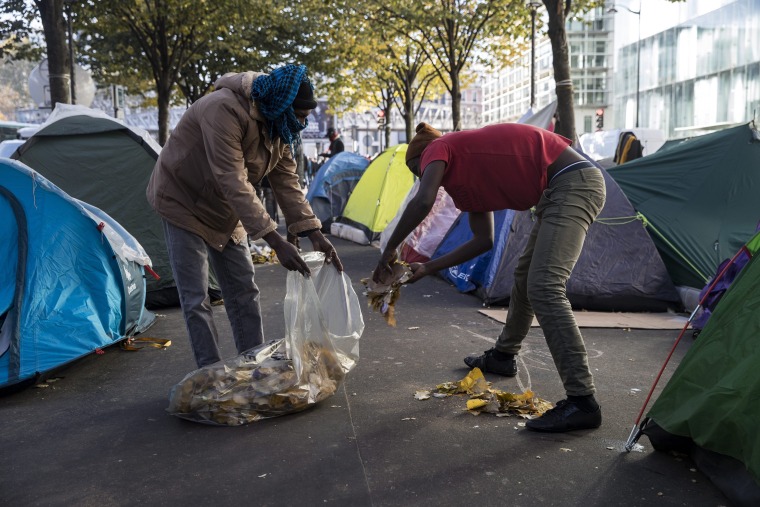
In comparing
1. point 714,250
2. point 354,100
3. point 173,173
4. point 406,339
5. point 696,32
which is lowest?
point 406,339

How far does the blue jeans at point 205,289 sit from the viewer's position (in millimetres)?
3838

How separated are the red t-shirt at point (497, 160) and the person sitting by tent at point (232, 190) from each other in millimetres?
712

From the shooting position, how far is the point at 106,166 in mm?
7074

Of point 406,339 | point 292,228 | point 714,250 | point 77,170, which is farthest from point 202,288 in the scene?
point 714,250

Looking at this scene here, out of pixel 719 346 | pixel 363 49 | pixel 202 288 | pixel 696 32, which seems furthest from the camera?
pixel 696 32

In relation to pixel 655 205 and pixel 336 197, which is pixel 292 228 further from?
pixel 336 197

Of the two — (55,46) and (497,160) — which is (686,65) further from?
(497,160)

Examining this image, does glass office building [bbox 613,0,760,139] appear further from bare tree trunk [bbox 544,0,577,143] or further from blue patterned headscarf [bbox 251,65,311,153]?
blue patterned headscarf [bbox 251,65,311,153]

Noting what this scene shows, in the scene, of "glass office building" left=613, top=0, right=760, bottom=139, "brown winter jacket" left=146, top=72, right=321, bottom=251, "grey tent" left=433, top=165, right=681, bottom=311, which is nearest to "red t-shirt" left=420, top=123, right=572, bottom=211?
"brown winter jacket" left=146, top=72, right=321, bottom=251

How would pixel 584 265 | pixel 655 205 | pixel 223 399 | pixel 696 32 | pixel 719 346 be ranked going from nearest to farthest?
1. pixel 719 346
2. pixel 223 399
3. pixel 584 265
4. pixel 655 205
5. pixel 696 32

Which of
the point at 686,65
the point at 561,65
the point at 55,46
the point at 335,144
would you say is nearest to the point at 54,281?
the point at 55,46

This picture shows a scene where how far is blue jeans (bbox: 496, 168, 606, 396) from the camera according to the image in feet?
11.3

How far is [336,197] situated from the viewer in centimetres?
1453

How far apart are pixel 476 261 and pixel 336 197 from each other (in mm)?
7468
